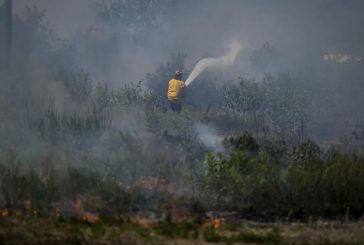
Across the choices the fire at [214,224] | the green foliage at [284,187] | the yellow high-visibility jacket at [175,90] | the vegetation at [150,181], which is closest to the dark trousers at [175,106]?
the yellow high-visibility jacket at [175,90]

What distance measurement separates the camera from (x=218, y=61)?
26047 mm

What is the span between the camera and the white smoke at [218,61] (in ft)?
75.1

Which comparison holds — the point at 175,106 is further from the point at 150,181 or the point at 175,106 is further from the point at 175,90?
the point at 150,181

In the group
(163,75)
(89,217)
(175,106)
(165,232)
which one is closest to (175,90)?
(175,106)

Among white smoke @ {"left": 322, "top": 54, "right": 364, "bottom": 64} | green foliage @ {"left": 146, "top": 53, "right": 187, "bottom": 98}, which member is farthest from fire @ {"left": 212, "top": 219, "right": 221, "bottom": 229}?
white smoke @ {"left": 322, "top": 54, "right": 364, "bottom": 64}

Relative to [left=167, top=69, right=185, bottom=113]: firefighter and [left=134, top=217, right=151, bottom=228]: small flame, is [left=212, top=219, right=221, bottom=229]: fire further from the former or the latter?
[left=167, top=69, right=185, bottom=113]: firefighter

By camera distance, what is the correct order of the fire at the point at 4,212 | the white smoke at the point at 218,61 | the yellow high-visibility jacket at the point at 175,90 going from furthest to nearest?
the white smoke at the point at 218,61, the yellow high-visibility jacket at the point at 175,90, the fire at the point at 4,212

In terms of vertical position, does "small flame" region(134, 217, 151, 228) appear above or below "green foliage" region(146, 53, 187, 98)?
below

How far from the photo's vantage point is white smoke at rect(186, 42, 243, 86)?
2288 cm

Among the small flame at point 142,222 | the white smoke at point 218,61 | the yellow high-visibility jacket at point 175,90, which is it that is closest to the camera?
the small flame at point 142,222

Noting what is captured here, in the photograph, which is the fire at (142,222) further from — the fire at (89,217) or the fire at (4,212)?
the fire at (4,212)

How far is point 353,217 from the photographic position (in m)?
9.38

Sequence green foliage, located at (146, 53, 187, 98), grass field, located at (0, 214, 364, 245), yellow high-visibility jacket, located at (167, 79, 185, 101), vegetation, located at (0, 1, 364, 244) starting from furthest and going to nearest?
green foliage, located at (146, 53, 187, 98) < yellow high-visibility jacket, located at (167, 79, 185, 101) < vegetation, located at (0, 1, 364, 244) < grass field, located at (0, 214, 364, 245)

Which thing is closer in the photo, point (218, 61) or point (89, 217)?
point (89, 217)
